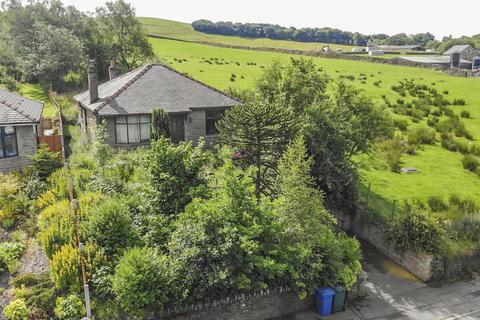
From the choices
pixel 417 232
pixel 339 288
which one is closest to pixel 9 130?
pixel 339 288

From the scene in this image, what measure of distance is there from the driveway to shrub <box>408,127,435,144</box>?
18380 mm

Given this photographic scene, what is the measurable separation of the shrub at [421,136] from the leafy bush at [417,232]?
1717cm

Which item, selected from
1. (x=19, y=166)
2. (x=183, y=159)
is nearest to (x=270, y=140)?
(x=183, y=159)

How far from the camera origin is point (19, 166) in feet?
79.8

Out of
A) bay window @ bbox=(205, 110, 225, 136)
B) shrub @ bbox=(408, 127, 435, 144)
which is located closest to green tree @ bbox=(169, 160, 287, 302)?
bay window @ bbox=(205, 110, 225, 136)

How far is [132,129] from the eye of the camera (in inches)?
1073

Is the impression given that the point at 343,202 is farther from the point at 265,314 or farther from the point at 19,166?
the point at 19,166

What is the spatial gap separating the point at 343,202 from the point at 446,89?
42568 mm

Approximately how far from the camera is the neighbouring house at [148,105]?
26.6m

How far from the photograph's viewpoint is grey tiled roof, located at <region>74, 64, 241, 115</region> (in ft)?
87.4

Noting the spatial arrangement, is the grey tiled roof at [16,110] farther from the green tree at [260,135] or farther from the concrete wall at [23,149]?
the green tree at [260,135]

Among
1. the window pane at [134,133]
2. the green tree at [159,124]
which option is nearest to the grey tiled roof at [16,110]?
the window pane at [134,133]

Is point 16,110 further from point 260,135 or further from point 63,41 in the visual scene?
point 63,41

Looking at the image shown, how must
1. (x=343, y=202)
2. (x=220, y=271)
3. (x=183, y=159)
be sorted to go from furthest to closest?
(x=343, y=202)
(x=183, y=159)
(x=220, y=271)
